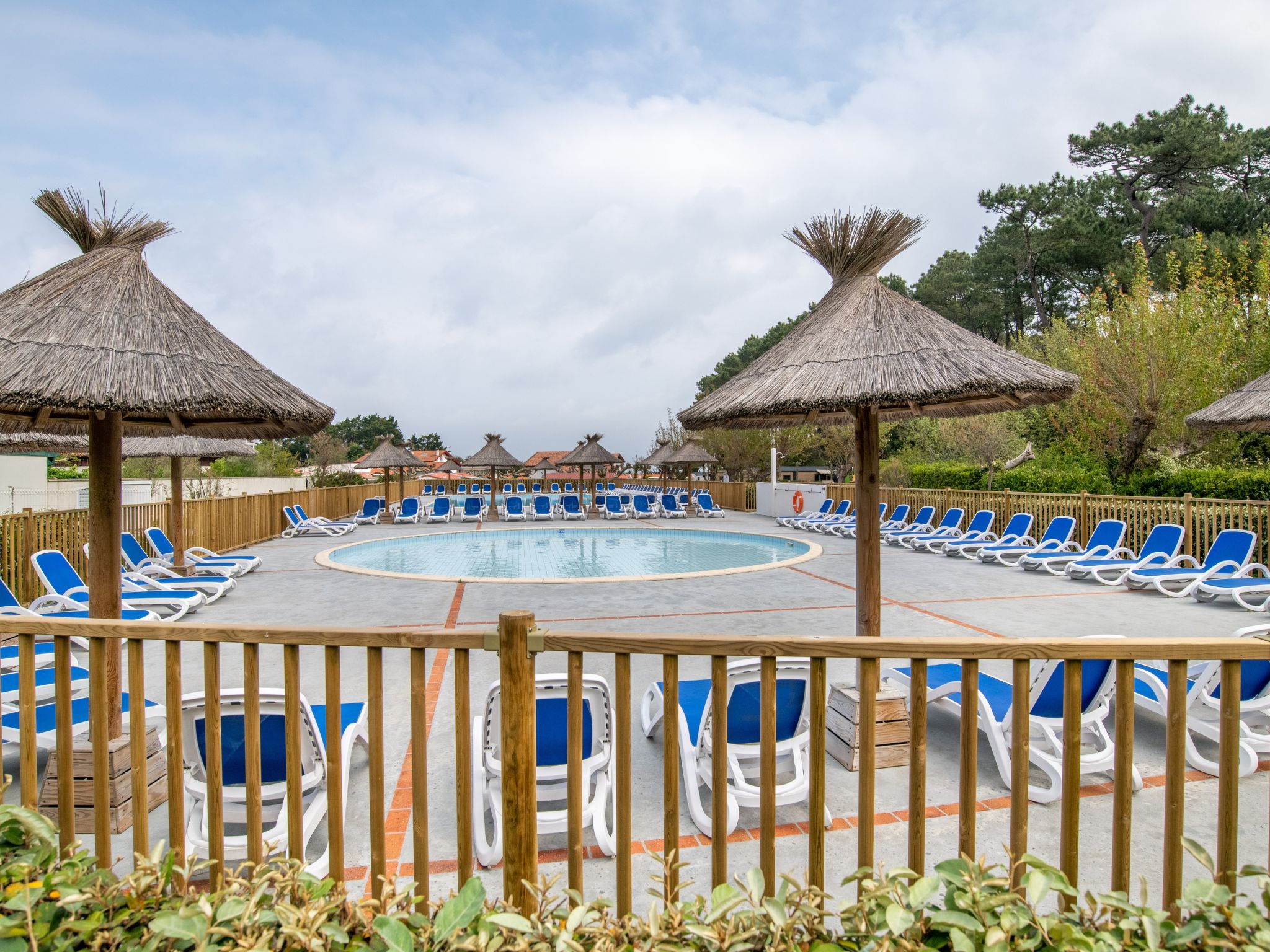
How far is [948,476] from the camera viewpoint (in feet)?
62.6

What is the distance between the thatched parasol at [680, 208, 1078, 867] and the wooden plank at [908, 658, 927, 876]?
206cm

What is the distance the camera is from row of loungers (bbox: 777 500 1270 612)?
320 inches

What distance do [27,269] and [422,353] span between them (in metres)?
37.7

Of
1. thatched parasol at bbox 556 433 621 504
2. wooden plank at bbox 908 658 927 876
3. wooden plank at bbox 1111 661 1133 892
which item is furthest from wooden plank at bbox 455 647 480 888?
thatched parasol at bbox 556 433 621 504

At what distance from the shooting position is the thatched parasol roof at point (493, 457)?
25.6m

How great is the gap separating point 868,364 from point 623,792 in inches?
122

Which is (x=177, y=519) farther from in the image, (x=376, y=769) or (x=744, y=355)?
(x=744, y=355)

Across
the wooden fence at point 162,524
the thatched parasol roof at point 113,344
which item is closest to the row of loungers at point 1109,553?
the thatched parasol roof at point 113,344

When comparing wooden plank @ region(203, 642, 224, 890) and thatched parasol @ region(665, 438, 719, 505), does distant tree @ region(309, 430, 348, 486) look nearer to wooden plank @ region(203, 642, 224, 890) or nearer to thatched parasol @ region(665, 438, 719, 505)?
thatched parasol @ region(665, 438, 719, 505)

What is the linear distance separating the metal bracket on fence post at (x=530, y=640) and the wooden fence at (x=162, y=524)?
9.06 metres

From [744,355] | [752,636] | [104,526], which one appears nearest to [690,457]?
[104,526]

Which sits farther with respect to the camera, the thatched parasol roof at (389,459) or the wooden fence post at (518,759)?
the thatched parasol roof at (389,459)

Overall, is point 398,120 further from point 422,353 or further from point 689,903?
point 422,353

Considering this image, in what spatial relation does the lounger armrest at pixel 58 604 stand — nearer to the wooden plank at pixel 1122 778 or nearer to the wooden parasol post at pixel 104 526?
the wooden parasol post at pixel 104 526
